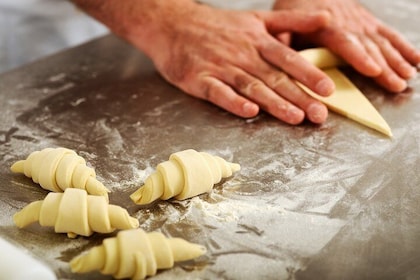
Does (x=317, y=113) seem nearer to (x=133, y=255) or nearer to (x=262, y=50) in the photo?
(x=262, y=50)

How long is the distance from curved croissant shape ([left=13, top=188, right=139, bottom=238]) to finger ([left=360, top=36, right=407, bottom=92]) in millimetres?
850

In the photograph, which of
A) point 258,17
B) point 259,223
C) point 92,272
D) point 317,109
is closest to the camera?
point 92,272

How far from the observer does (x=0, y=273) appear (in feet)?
2.89

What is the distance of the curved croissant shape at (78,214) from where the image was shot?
3.43 ft

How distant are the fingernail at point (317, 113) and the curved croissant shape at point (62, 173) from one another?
547mm

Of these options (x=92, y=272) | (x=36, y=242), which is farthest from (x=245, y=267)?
(x=36, y=242)

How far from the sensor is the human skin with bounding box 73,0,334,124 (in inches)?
58.9

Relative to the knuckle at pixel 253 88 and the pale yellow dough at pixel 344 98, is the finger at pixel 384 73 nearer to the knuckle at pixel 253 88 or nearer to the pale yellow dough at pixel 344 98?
the pale yellow dough at pixel 344 98

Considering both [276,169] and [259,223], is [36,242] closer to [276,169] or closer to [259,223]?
[259,223]

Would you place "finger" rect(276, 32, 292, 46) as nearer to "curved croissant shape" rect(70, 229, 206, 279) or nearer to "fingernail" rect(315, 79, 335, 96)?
"fingernail" rect(315, 79, 335, 96)

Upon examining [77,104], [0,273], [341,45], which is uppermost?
[341,45]

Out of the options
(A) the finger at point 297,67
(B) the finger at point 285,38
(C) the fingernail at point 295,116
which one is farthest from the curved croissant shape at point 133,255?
(B) the finger at point 285,38

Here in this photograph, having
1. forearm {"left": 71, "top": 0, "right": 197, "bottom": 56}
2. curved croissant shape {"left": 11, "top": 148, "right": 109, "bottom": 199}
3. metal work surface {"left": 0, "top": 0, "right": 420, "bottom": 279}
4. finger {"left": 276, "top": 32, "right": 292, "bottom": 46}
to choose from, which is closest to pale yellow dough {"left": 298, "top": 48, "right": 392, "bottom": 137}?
metal work surface {"left": 0, "top": 0, "right": 420, "bottom": 279}

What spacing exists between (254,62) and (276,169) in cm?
40
